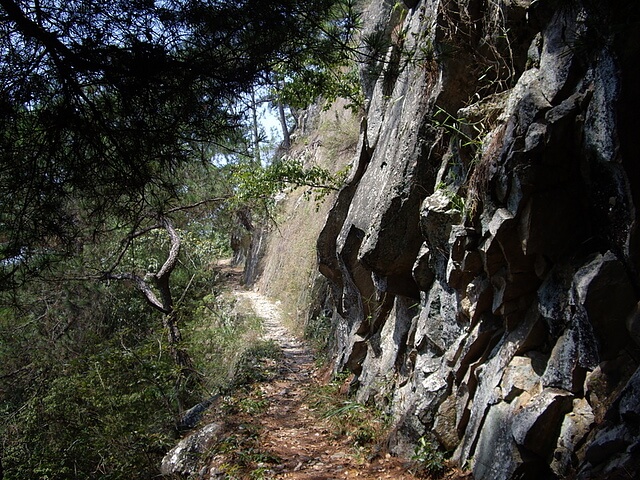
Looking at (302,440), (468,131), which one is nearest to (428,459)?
(302,440)

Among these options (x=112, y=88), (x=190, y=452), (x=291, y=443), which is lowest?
(x=190, y=452)

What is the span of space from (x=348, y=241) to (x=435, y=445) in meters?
3.28

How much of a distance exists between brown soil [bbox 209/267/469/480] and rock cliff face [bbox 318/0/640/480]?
0.45 meters

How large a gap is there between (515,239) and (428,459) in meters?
2.05

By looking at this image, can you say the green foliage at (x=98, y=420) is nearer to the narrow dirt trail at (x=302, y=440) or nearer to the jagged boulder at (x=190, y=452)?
the jagged boulder at (x=190, y=452)

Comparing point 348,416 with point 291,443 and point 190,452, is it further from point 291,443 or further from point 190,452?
point 190,452

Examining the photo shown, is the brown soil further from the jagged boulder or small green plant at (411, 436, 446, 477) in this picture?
the jagged boulder

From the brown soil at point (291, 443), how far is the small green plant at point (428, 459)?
0.41 feet

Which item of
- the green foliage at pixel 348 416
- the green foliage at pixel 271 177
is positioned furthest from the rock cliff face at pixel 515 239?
the green foliage at pixel 271 177

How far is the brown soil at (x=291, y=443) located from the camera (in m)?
4.93

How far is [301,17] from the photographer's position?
367cm

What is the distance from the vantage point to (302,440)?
604cm

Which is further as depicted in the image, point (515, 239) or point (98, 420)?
point (98, 420)

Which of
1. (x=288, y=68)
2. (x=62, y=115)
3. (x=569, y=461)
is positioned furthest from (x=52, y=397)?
(x=569, y=461)
